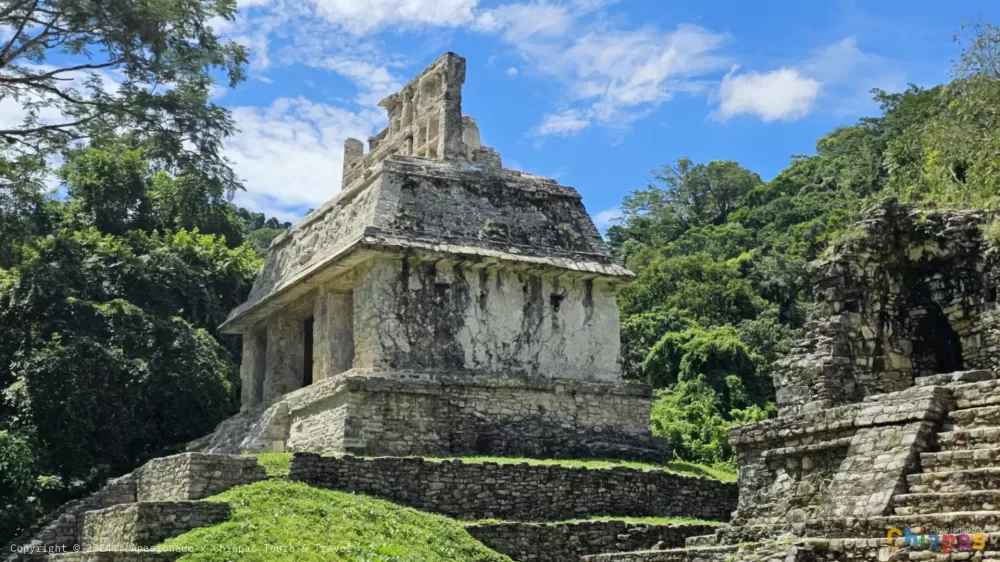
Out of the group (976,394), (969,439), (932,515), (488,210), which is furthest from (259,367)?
(932,515)

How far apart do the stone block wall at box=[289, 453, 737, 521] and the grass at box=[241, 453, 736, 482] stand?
0.98 feet

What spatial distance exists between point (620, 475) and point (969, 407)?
250 inches

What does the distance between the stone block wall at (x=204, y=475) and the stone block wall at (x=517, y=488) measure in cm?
55

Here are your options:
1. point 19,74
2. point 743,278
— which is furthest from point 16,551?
point 743,278

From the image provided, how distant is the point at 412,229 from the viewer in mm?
18344

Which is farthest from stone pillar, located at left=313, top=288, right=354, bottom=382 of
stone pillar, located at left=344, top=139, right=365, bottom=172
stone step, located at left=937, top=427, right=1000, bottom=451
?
stone step, located at left=937, top=427, right=1000, bottom=451

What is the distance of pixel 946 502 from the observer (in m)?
9.25

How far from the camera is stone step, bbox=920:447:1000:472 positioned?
9.52 meters

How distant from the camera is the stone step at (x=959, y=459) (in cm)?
952

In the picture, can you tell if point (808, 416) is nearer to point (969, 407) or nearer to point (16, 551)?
point (969, 407)

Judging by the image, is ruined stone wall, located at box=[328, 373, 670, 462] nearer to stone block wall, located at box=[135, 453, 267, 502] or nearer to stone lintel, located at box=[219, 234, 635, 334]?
stone lintel, located at box=[219, 234, 635, 334]

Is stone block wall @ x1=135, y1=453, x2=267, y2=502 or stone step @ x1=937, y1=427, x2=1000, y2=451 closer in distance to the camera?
A: stone step @ x1=937, y1=427, x2=1000, y2=451

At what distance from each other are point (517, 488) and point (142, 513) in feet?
15.5

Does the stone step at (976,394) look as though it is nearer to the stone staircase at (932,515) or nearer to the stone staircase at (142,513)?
Answer: the stone staircase at (932,515)
